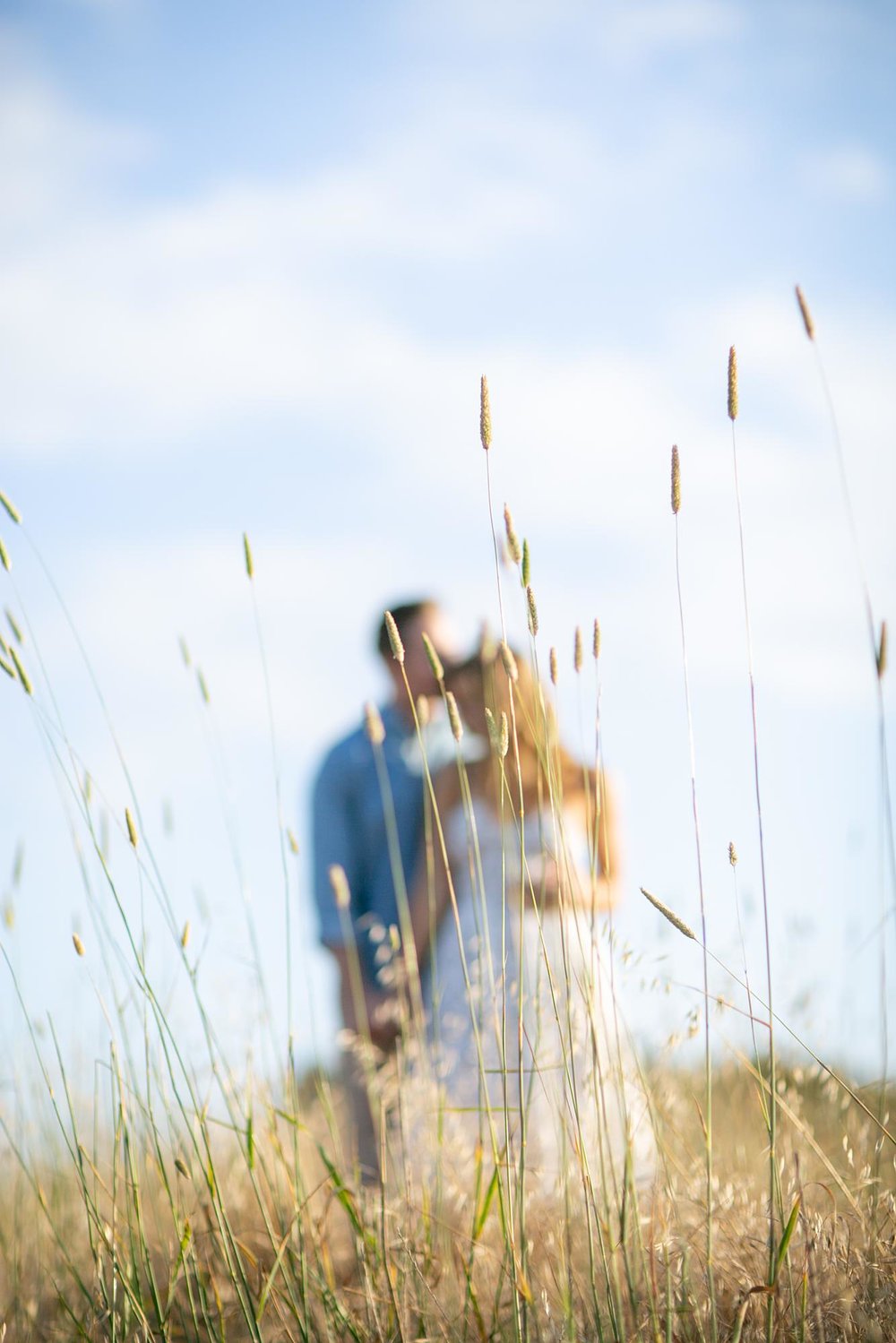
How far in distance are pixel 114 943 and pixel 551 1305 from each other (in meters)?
0.76

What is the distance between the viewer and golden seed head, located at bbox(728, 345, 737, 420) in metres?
1.22

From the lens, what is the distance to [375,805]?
129 inches

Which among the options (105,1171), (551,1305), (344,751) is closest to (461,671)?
(344,751)

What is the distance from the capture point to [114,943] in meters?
1.48

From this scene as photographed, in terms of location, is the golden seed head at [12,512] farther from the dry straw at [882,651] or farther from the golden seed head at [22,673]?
the dry straw at [882,651]

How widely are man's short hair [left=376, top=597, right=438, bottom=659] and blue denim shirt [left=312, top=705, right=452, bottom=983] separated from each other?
208mm

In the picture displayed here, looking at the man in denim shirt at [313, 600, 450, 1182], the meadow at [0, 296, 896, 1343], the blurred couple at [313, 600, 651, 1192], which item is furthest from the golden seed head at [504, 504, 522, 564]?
the man in denim shirt at [313, 600, 450, 1182]

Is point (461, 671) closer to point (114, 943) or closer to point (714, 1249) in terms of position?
point (114, 943)

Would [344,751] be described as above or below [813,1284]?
above

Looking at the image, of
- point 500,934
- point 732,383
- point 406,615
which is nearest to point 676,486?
point 732,383

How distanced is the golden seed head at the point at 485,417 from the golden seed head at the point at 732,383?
0.93 ft

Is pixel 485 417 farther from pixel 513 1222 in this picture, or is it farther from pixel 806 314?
pixel 513 1222

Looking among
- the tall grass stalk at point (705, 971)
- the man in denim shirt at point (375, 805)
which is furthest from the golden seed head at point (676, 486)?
the man in denim shirt at point (375, 805)

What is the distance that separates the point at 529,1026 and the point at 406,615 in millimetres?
1629
